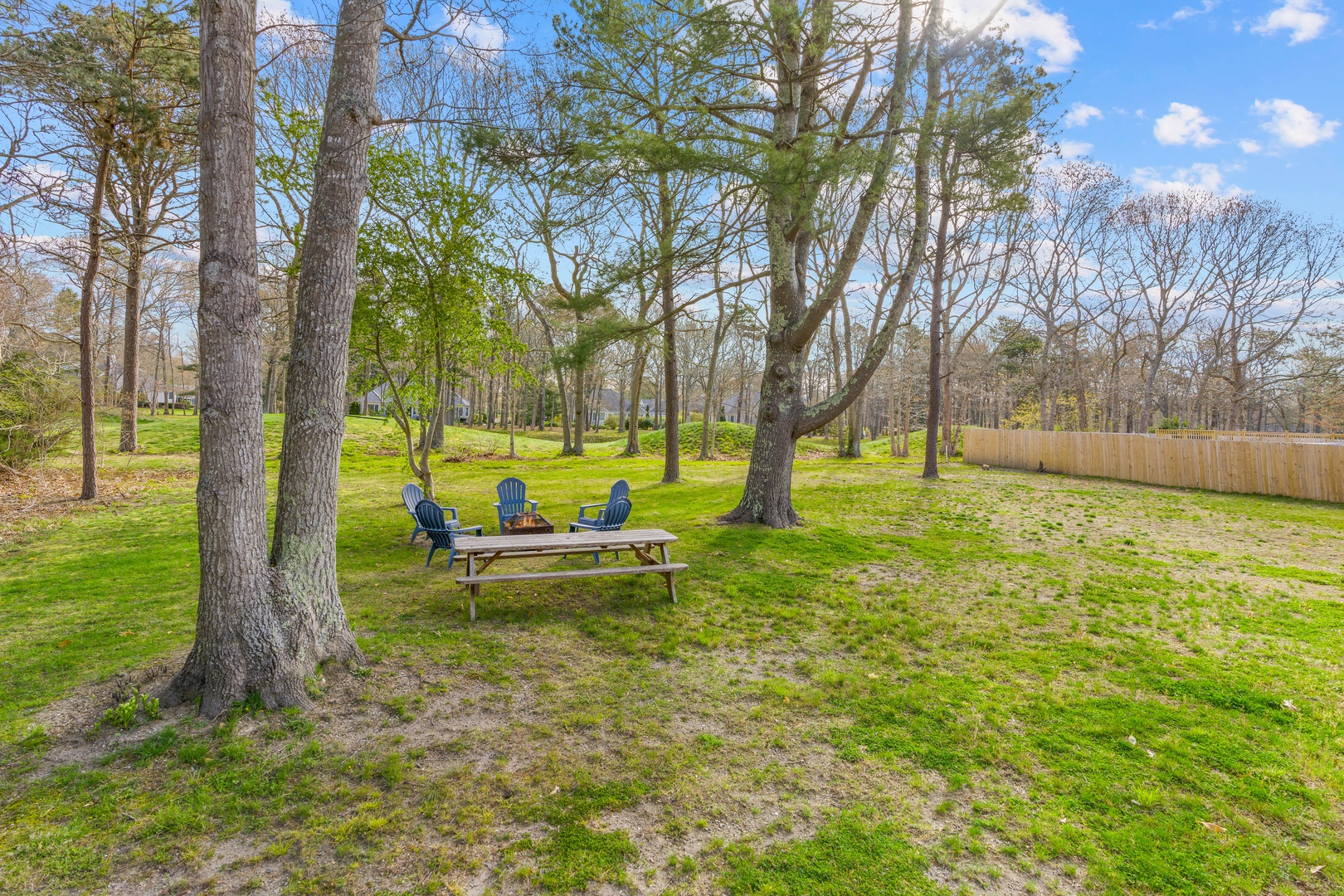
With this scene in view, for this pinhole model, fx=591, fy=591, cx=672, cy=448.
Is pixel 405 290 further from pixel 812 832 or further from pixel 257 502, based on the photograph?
pixel 812 832

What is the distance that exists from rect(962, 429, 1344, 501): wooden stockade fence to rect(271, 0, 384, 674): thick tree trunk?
17.9 metres

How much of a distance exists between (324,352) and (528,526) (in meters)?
3.63

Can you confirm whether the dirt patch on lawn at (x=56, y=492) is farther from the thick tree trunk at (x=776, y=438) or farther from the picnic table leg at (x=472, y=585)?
the thick tree trunk at (x=776, y=438)

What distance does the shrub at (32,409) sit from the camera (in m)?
10.7

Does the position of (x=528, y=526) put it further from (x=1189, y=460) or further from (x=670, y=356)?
(x=1189, y=460)

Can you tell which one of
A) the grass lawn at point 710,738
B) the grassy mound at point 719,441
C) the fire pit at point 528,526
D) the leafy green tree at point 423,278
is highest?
the leafy green tree at point 423,278

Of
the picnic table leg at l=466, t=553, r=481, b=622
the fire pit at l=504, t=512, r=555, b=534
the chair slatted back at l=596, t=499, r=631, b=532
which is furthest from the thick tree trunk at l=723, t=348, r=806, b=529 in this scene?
the picnic table leg at l=466, t=553, r=481, b=622

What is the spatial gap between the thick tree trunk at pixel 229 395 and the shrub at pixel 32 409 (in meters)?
11.1

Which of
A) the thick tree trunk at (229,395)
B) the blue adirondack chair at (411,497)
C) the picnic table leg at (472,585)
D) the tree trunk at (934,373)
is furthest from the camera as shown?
the tree trunk at (934,373)

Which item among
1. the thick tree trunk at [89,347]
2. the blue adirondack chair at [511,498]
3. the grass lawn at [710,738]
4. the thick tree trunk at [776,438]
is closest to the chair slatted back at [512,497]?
the blue adirondack chair at [511,498]

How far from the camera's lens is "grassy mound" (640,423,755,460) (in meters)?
28.0

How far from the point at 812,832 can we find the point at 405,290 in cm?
936

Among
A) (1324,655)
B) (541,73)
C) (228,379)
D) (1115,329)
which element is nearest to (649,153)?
(541,73)

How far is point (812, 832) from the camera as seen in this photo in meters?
2.70
